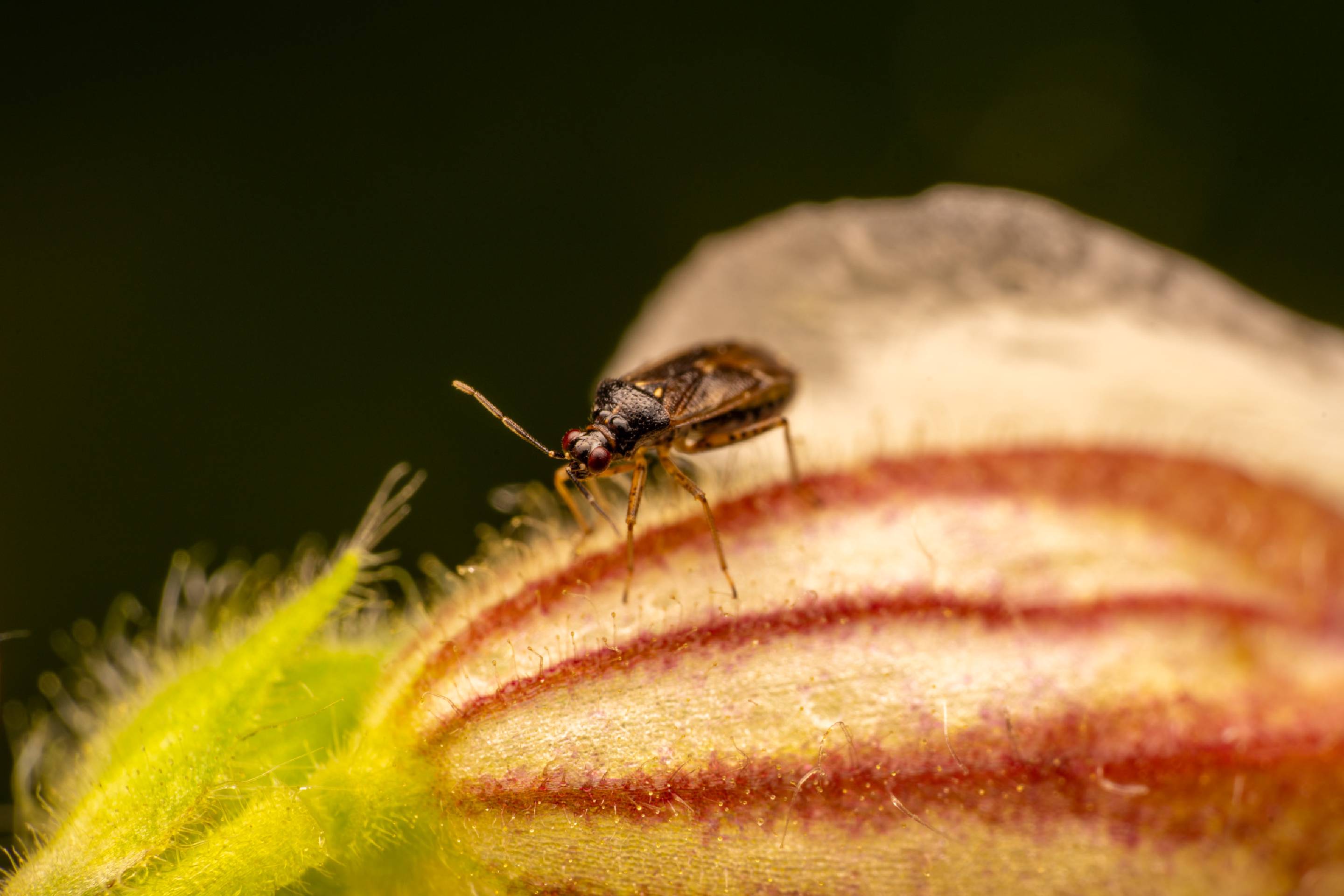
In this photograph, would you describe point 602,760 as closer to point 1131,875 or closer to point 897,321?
point 1131,875

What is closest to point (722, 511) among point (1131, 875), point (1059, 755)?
point (1059, 755)

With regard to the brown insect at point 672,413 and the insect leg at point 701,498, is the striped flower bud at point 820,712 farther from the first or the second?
the brown insect at point 672,413

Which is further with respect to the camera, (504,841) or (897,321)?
(897,321)

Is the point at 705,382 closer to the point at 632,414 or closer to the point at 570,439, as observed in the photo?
the point at 632,414

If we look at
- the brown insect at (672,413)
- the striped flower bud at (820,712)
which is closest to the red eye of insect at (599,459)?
the brown insect at (672,413)

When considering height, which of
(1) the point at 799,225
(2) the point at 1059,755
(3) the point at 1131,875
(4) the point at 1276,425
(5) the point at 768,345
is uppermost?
(1) the point at 799,225

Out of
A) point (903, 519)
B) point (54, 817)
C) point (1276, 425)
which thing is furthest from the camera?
point (1276, 425)

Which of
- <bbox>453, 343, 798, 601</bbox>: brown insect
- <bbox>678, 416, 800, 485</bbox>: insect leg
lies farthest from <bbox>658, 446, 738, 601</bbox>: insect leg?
<bbox>678, 416, 800, 485</bbox>: insect leg

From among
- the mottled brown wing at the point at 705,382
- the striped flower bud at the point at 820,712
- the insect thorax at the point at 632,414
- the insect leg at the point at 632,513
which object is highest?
the mottled brown wing at the point at 705,382
